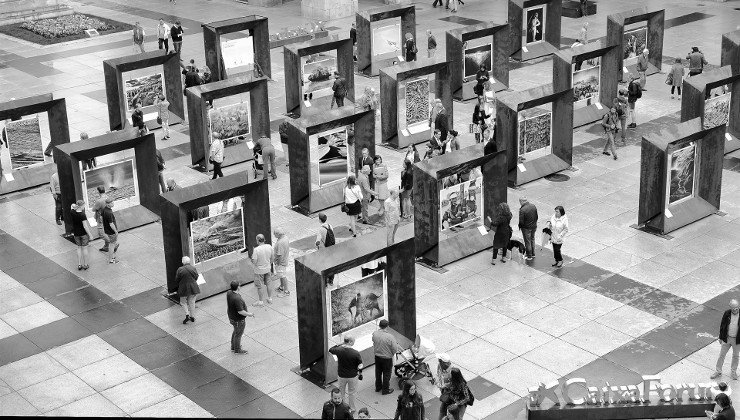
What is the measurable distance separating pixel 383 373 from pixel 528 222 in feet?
20.5

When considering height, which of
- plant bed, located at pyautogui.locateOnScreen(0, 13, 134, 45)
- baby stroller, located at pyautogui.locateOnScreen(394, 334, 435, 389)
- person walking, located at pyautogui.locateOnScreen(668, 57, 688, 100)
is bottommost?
plant bed, located at pyautogui.locateOnScreen(0, 13, 134, 45)

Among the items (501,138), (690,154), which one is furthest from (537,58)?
(690,154)

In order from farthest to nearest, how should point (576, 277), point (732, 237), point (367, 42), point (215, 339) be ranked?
point (367, 42) < point (732, 237) < point (576, 277) < point (215, 339)

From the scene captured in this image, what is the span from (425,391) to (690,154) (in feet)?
34.0

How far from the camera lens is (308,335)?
→ 19.2m

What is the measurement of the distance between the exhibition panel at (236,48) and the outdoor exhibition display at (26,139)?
10.1 meters

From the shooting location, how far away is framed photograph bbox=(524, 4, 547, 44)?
138 feet

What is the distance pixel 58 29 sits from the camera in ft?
156

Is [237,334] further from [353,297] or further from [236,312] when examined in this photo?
[353,297]

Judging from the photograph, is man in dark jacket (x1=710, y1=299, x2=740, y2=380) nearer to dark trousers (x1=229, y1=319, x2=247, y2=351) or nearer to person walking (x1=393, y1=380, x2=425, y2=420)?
person walking (x1=393, y1=380, x2=425, y2=420)

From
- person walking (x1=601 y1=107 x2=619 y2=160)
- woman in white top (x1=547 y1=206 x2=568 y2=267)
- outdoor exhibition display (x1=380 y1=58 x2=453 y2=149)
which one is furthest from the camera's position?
outdoor exhibition display (x1=380 y1=58 x2=453 y2=149)

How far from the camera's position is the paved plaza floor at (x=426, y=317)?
1905 centimetres

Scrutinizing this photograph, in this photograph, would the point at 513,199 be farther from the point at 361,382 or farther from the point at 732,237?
the point at 361,382

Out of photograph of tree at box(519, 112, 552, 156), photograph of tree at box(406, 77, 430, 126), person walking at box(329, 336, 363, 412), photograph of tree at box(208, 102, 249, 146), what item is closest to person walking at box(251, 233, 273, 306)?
person walking at box(329, 336, 363, 412)
